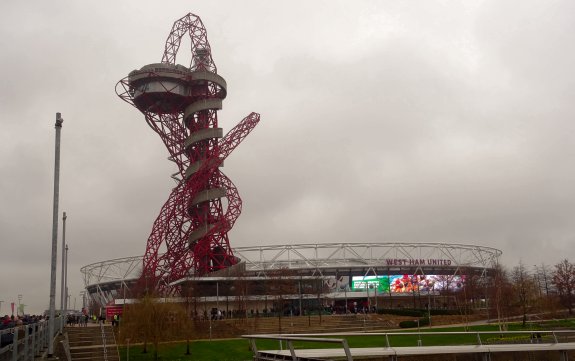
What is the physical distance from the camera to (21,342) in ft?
53.8

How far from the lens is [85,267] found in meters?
122

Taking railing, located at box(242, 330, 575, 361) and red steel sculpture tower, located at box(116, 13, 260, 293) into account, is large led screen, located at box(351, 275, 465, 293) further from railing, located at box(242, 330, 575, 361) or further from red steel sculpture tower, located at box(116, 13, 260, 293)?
railing, located at box(242, 330, 575, 361)

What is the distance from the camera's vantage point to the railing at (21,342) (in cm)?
1323

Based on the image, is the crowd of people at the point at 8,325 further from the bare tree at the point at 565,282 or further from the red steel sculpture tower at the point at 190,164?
the bare tree at the point at 565,282

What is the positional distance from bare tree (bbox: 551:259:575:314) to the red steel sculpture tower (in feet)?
133

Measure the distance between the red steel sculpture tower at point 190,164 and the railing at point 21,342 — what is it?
146 ft

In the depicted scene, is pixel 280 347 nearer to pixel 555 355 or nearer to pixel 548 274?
pixel 555 355

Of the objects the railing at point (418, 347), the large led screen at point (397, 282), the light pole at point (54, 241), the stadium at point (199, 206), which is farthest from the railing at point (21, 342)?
the large led screen at point (397, 282)

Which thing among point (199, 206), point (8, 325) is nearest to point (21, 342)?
point (8, 325)

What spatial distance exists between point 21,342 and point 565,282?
228ft

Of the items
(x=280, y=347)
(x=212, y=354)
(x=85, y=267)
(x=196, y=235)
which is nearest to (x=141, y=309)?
(x=212, y=354)

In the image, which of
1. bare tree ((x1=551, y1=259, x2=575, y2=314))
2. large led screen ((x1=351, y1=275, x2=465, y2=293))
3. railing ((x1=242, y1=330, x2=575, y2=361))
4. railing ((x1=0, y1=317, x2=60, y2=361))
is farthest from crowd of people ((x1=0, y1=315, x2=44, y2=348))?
large led screen ((x1=351, y1=275, x2=465, y2=293))

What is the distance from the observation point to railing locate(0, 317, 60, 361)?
13227 mm

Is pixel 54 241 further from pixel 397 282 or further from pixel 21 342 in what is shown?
pixel 397 282
